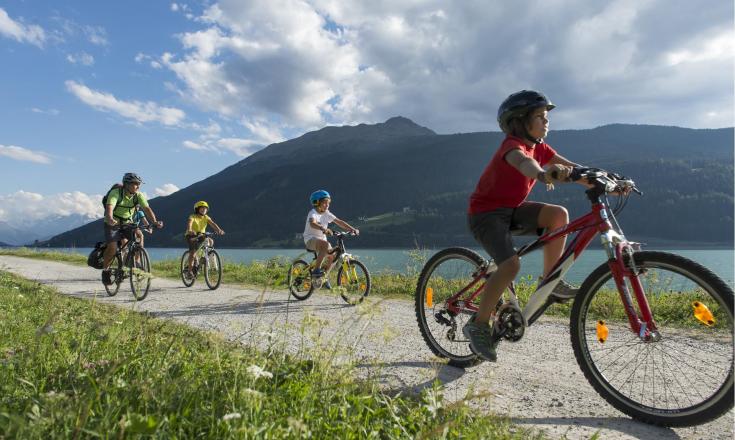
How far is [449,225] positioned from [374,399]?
533ft

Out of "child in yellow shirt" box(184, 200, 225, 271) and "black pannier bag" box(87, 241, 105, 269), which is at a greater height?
"child in yellow shirt" box(184, 200, 225, 271)

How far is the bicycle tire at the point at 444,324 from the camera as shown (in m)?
4.38

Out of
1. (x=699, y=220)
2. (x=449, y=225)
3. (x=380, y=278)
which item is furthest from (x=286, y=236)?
(x=380, y=278)

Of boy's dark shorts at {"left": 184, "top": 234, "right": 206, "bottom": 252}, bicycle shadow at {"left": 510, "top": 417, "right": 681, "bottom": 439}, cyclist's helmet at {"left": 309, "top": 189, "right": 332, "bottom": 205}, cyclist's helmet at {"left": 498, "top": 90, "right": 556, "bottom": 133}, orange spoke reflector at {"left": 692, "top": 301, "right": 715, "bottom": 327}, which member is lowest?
bicycle shadow at {"left": 510, "top": 417, "right": 681, "bottom": 439}

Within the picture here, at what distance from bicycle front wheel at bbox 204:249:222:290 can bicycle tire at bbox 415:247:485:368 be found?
784 centimetres

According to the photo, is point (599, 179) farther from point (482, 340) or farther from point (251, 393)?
point (251, 393)

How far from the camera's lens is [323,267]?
972 centimetres

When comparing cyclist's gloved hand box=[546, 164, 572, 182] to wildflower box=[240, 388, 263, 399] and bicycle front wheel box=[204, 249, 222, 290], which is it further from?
bicycle front wheel box=[204, 249, 222, 290]

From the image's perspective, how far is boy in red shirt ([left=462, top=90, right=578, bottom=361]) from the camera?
3648 mm

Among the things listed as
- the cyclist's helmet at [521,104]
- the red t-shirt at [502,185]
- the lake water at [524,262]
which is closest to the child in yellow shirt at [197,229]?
the lake water at [524,262]

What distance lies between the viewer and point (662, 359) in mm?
3426

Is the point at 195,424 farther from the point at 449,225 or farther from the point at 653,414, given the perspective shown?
the point at 449,225

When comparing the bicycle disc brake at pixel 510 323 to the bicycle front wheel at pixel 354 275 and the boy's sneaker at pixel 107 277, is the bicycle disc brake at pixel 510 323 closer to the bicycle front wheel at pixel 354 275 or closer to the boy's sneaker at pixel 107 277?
the bicycle front wheel at pixel 354 275

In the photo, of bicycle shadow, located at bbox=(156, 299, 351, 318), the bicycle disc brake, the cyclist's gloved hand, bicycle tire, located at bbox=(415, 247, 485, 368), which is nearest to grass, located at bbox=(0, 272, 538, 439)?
the bicycle disc brake
